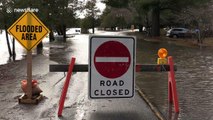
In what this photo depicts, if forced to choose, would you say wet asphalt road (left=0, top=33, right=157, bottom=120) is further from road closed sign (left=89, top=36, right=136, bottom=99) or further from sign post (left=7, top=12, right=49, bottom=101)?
sign post (left=7, top=12, right=49, bottom=101)

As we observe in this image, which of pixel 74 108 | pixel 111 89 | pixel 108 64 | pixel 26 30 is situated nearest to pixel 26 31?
pixel 26 30

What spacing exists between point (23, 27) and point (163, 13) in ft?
168

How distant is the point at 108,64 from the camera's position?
7.70m

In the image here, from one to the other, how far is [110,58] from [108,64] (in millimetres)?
115

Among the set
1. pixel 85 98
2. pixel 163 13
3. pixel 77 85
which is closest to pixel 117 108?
pixel 85 98

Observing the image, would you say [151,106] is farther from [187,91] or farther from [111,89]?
[187,91]

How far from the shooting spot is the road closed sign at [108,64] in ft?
Result: 25.2

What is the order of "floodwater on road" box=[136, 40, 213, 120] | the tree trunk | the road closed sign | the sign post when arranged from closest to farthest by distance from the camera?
the road closed sign, "floodwater on road" box=[136, 40, 213, 120], the sign post, the tree trunk

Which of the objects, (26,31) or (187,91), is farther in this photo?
(187,91)

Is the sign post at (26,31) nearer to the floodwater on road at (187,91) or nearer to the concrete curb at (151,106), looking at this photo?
the concrete curb at (151,106)

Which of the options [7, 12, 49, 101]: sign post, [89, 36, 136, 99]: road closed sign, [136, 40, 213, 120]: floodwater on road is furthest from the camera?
[7, 12, 49, 101]: sign post

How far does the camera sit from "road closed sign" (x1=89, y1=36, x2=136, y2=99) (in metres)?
7.68

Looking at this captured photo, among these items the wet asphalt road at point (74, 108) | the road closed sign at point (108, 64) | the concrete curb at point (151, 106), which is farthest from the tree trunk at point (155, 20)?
the road closed sign at point (108, 64)

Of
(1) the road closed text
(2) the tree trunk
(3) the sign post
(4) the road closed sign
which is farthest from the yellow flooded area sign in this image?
(2) the tree trunk
